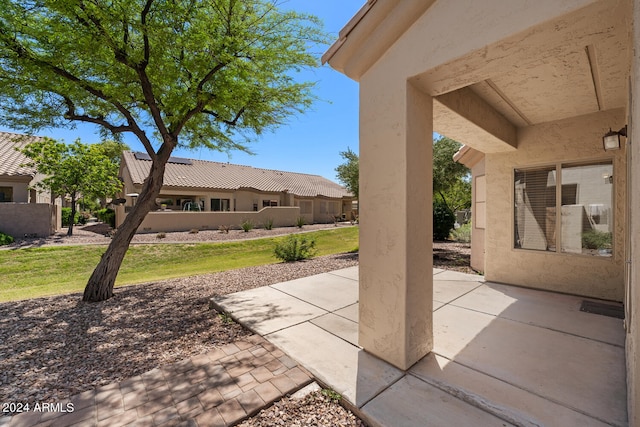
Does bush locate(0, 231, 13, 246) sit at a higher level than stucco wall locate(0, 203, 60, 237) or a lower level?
lower

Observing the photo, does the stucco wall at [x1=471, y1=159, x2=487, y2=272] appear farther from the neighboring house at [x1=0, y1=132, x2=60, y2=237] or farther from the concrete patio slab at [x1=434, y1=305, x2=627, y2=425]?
the neighboring house at [x1=0, y1=132, x2=60, y2=237]

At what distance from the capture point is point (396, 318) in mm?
2961

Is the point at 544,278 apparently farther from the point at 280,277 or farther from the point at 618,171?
the point at 280,277

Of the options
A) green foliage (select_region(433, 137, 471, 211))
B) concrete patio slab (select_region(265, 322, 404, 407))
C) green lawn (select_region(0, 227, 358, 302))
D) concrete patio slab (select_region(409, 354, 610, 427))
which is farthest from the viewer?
green foliage (select_region(433, 137, 471, 211))

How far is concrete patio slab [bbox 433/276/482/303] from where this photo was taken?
526cm

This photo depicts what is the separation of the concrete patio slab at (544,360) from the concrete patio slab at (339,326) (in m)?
1.10

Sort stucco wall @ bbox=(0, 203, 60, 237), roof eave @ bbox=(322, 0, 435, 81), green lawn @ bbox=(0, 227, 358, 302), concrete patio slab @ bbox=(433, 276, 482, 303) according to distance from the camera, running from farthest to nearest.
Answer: stucco wall @ bbox=(0, 203, 60, 237)
green lawn @ bbox=(0, 227, 358, 302)
concrete patio slab @ bbox=(433, 276, 482, 303)
roof eave @ bbox=(322, 0, 435, 81)

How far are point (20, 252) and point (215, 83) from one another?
13154mm

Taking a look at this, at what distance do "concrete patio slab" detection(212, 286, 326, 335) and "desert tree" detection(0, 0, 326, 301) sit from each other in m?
2.99

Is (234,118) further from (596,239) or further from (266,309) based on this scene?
(596,239)

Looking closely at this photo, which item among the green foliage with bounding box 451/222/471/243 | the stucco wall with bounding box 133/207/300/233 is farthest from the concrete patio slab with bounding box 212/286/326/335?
the stucco wall with bounding box 133/207/300/233

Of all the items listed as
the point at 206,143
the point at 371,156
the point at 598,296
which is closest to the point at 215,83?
the point at 206,143

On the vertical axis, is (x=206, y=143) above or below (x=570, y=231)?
above

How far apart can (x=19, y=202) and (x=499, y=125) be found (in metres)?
24.6
